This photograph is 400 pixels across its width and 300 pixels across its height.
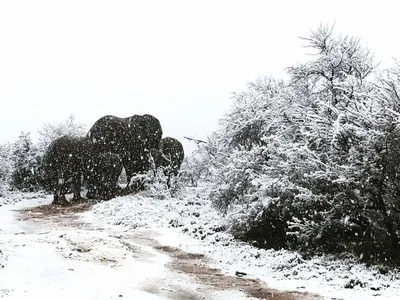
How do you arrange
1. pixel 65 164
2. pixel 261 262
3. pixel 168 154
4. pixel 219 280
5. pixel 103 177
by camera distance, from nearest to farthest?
pixel 219 280
pixel 261 262
pixel 65 164
pixel 103 177
pixel 168 154

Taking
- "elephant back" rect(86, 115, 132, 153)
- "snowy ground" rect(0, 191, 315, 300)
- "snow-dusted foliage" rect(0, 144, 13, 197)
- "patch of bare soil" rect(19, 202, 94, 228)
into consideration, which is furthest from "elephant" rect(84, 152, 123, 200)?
"snowy ground" rect(0, 191, 315, 300)

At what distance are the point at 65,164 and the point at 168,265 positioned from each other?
70.8ft

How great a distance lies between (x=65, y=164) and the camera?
33.0m

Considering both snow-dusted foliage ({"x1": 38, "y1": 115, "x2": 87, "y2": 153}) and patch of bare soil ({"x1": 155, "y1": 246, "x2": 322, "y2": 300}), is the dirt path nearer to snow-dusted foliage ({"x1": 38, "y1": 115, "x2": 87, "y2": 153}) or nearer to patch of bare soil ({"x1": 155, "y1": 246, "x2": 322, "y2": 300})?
patch of bare soil ({"x1": 155, "y1": 246, "x2": 322, "y2": 300})

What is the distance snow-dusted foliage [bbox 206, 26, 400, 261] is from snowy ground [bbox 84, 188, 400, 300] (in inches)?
30.2

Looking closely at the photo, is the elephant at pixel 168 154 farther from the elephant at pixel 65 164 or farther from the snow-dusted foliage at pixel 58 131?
the snow-dusted foliage at pixel 58 131

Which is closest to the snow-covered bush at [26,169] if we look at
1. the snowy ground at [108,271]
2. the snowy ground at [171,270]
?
the snowy ground at [171,270]

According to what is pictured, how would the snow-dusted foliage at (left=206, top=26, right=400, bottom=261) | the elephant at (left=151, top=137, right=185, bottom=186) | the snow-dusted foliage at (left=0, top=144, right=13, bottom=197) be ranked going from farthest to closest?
the snow-dusted foliage at (left=0, top=144, right=13, bottom=197) → the elephant at (left=151, top=137, right=185, bottom=186) → the snow-dusted foliage at (left=206, top=26, right=400, bottom=261)

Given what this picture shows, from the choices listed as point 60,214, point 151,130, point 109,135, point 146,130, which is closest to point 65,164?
point 109,135

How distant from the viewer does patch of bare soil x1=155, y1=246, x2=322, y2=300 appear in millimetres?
10008

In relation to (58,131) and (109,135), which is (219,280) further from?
(58,131)

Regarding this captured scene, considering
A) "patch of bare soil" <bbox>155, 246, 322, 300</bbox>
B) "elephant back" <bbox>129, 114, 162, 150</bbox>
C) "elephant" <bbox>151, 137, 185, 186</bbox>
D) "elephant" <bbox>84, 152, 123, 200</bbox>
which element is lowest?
"patch of bare soil" <bbox>155, 246, 322, 300</bbox>

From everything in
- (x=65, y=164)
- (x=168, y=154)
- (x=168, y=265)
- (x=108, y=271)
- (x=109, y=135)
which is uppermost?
(x=109, y=135)

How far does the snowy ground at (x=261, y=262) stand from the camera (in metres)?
10.2
